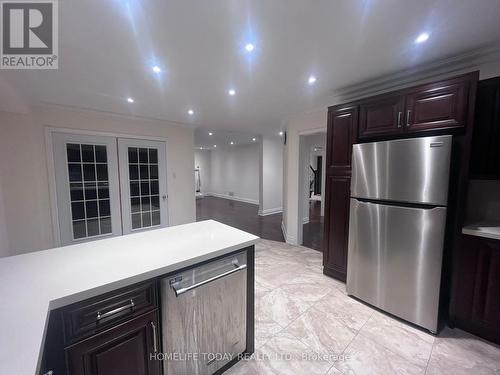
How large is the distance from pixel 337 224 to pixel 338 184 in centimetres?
50

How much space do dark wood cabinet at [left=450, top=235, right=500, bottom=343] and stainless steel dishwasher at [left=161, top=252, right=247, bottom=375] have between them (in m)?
1.89

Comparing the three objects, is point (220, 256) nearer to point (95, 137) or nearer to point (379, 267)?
point (379, 267)

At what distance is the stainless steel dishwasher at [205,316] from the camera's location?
117 centimetres

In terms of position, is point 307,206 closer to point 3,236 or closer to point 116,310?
point 116,310

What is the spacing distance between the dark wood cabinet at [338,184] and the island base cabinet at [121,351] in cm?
217

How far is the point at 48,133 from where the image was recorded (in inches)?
125

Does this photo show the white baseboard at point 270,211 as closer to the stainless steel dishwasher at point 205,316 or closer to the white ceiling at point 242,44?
the white ceiling at point 242,44

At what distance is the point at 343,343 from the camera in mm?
1709

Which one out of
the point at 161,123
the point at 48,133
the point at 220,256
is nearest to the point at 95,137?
the point at 48,133

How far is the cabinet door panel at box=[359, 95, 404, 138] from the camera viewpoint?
201 cm

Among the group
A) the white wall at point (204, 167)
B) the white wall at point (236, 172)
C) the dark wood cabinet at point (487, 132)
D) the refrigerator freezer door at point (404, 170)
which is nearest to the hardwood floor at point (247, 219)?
the white wall at point (236, 172)

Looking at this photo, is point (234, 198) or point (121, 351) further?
point (234, 198)

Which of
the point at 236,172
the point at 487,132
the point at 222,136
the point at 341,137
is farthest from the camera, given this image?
the point at 236,172

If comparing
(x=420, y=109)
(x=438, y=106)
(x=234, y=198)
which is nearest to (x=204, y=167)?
(x=234, y=198)
